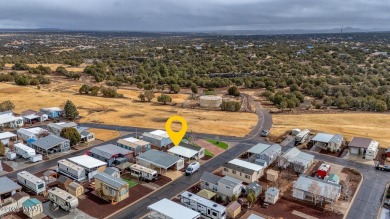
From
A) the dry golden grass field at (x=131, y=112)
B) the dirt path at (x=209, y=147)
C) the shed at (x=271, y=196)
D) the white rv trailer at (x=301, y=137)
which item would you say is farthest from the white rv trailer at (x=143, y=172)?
the white rv trailer at (x=301, y=137)

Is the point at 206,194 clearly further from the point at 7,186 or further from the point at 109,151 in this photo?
the point at 7,186

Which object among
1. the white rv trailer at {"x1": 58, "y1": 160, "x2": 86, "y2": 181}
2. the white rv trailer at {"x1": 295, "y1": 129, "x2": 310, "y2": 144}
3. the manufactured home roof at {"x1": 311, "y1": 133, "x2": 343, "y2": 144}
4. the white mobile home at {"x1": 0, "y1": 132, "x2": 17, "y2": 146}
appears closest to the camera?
the white rv trailer at {"x1": 58, "y1": 160, "x2": 86, "y2": 181}

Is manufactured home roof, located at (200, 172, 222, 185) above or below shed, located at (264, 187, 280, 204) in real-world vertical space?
above

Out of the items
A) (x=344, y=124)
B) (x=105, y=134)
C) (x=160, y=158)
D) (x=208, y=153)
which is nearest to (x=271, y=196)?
(x=208, y=153)

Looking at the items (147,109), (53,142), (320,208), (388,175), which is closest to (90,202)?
(53,142)

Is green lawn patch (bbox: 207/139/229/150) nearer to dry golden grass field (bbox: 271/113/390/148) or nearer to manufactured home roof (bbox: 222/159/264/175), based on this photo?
manufactured home roof (bbox: 222/159/264/175)

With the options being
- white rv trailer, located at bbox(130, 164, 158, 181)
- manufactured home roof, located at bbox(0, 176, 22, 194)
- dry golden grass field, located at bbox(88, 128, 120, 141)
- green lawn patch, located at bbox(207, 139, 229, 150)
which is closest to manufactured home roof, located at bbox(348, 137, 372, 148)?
green lawn patch, located at bbox(207, 139, 229, 150)
